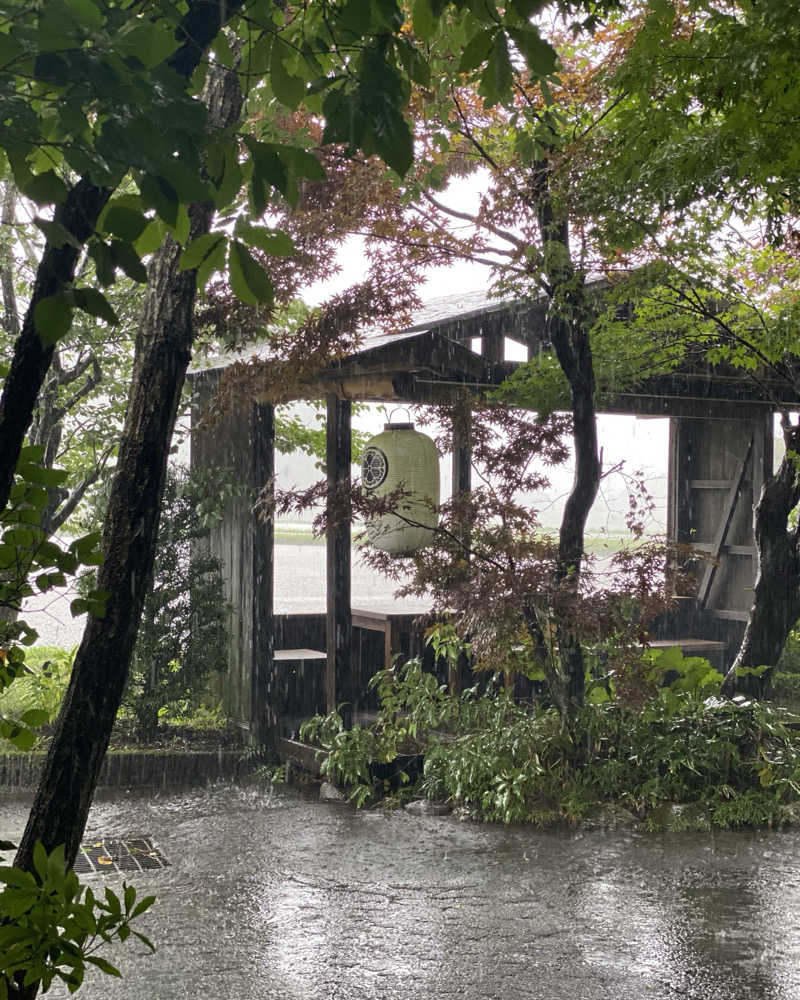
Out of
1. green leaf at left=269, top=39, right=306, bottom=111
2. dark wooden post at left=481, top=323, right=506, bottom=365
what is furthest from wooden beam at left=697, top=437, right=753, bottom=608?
green leaf at left=269, top=39, right=306, bottom=111

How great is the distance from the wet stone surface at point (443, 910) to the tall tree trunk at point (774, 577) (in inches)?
89.6

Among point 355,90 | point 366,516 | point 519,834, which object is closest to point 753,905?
point 519,834

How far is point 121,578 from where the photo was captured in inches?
109

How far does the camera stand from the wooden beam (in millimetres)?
11758

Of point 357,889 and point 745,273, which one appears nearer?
point 357,889

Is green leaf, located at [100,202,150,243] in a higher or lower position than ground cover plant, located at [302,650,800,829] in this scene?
higher

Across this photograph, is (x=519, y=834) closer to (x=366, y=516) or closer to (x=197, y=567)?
(x=366, y=516)

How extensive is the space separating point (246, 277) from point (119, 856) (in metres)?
5.02

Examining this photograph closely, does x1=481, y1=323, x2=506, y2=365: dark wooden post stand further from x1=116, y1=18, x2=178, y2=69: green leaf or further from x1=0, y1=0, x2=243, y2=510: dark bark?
x1=116, y1=18, x2=178, y2=69: green leaf

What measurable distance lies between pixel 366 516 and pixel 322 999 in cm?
343

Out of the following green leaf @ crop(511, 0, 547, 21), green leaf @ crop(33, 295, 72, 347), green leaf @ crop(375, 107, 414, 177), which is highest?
green leaf @ crop(511, 0, 547, 21)

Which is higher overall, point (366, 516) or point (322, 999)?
point (366, 516)

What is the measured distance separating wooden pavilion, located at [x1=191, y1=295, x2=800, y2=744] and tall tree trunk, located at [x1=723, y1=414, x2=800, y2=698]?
1.47 feet

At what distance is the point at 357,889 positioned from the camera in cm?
537
